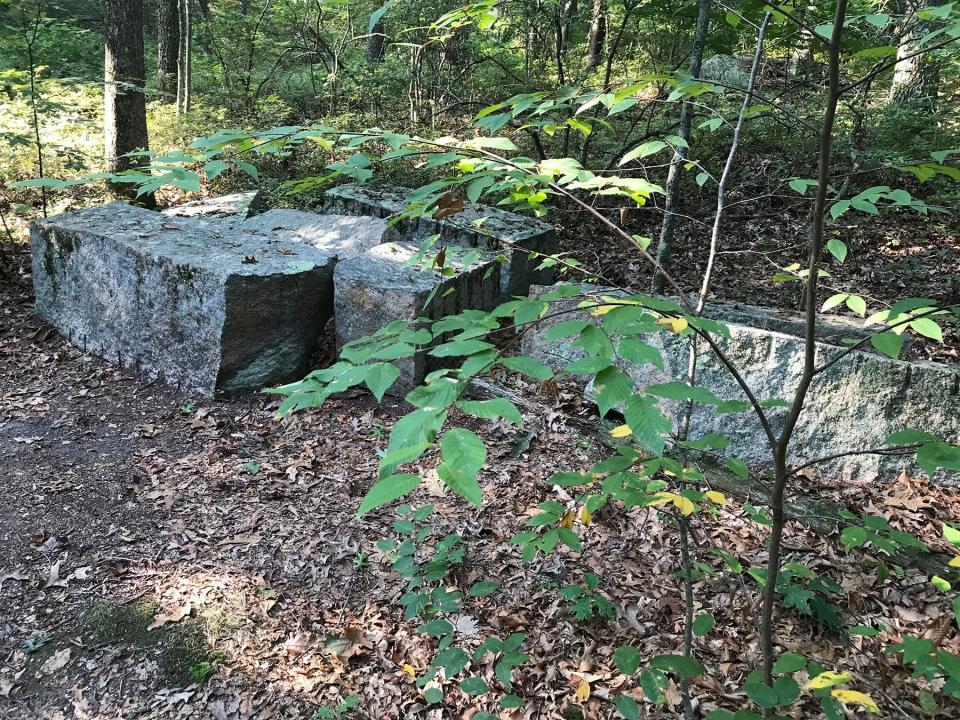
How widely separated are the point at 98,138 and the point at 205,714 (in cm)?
883

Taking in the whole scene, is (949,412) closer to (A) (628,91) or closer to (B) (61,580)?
(A) (628,91)

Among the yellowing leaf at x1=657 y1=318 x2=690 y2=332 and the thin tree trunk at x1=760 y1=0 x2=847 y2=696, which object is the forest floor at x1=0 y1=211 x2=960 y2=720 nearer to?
the thin tree trunk at x1=760 y1=0 x2=847 y2=696

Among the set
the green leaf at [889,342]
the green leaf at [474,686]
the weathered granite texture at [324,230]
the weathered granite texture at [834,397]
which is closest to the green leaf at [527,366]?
the green leaf at [889,342]

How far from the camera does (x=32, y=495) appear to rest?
12.4ft

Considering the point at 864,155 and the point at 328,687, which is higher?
the point at 864,155

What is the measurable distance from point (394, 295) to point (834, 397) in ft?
9.54

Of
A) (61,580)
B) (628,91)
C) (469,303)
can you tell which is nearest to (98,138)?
(469,303)

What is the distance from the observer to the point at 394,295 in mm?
4551

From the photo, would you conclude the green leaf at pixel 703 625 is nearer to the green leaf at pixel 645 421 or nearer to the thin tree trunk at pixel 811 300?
the thin tree trunk at pixel 811 300

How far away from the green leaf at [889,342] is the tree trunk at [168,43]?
1338 centimetres

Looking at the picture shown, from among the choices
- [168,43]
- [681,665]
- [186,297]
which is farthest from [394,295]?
[168,43]

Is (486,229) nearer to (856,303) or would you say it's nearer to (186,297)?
(186,297)

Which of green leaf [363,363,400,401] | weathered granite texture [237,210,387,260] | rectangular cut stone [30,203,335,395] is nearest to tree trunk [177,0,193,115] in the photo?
weathered granite texture [237,210,387,260]

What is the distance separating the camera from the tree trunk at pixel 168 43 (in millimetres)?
12172
